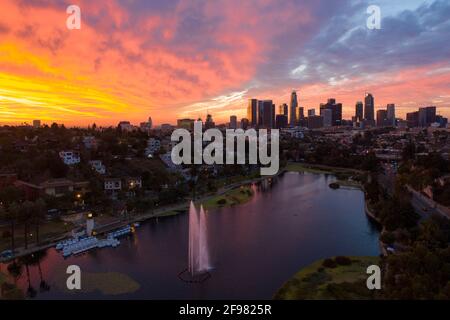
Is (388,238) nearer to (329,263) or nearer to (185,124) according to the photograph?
(329,263)

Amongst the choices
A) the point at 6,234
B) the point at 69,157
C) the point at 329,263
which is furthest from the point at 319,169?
the point at 6,234

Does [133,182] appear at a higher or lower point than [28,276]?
higher

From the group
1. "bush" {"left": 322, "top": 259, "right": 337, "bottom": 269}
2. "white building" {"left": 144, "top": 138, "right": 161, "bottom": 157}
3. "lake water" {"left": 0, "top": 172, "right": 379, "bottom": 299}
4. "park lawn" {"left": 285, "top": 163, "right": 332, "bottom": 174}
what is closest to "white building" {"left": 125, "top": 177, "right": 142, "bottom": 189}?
"lake water" {"left": 0, "top": 172, "right": 379, "bottom": 299}

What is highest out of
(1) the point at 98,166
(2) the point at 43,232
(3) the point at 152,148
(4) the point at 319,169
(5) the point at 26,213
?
(3) the point at 152,148

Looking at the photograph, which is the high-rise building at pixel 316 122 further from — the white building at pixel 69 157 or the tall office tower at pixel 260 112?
the white building at pixel 69 157
